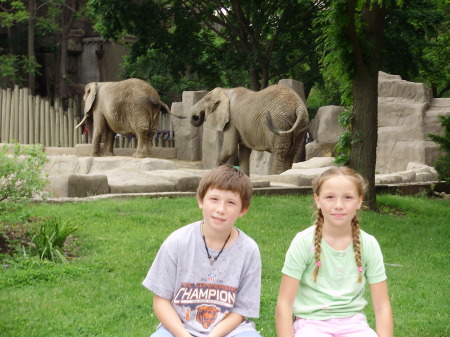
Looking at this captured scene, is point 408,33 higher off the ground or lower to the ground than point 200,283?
higher

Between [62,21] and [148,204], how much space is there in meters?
18.6

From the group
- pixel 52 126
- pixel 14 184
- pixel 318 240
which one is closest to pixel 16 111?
pixel 52 126

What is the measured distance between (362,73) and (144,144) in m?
6.73

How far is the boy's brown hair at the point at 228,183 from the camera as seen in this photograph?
3.23 meters

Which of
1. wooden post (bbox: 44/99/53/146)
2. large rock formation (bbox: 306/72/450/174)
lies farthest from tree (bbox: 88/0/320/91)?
large rock formation (bbox: 306/72/450/174)

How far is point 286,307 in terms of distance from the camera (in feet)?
10.6

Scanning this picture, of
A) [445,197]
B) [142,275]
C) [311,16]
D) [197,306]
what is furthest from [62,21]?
[197,306]

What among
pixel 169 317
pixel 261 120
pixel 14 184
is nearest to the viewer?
pixel 169 317

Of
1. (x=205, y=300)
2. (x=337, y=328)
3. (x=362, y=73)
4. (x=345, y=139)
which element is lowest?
(x=337, y=328)

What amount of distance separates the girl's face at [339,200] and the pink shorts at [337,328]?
0.45m

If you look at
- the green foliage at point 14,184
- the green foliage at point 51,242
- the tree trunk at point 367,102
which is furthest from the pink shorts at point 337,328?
the tree trunk at point 367,102

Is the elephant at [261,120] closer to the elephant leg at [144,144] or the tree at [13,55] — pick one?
the elephant leg at [144,144]

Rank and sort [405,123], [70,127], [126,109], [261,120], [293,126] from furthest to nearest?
1. [70,127]
2. [405,123]
3. [126,109]
4. [261,120]
5. [293,126]

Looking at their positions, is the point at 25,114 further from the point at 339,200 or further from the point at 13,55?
the point at 339,200
